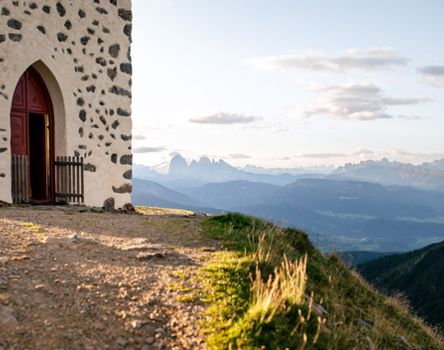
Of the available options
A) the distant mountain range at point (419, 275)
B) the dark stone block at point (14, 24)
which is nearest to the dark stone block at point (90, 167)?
the dark stone block at point (14, 24)

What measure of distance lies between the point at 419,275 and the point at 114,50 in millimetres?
81294

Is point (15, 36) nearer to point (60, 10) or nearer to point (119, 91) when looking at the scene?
point (60, 10)

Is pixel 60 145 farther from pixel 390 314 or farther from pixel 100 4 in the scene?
pixel 390 314

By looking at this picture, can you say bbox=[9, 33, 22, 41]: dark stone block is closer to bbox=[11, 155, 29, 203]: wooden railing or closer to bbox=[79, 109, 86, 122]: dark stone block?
bbox=[79, 109, 86, 122]: dark stone block

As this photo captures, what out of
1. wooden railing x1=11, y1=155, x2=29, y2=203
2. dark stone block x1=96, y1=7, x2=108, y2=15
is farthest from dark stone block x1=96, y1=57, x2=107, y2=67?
wooden railing x1=11, y1=155, x2=29, y2=203

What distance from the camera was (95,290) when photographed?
504cm

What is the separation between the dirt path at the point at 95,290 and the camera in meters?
4.13

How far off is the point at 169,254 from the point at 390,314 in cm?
502

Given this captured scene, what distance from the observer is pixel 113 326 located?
431cm

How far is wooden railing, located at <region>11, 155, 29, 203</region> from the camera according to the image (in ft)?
41.4

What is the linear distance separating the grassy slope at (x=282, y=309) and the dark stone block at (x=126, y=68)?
294 inches

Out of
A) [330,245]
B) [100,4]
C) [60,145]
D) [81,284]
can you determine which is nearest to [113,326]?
[81,284]

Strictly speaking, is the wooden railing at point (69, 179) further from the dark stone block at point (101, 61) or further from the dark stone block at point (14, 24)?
the dark stone block at point (14, 24)

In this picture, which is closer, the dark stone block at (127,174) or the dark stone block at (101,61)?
the dark stone block at (101,61)
